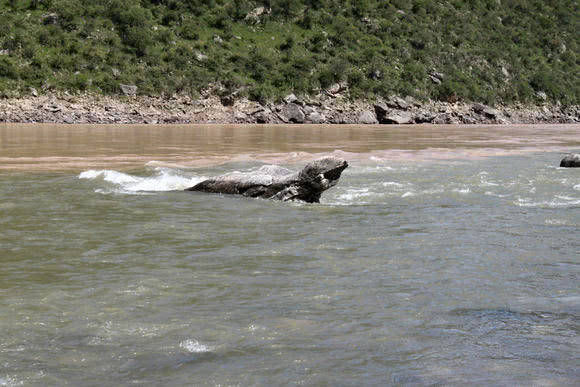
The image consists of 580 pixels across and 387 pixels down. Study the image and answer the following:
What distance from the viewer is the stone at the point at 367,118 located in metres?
60.6

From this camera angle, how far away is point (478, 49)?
7812 centimetres

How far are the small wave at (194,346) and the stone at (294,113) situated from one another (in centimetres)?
5306

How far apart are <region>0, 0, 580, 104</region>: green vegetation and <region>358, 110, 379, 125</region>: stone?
2.93 meters

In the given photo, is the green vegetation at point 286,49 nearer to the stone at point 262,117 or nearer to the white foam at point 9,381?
the stone at point 262,117

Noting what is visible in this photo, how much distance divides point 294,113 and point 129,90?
1327cm

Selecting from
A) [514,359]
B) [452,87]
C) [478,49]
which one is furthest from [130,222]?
[478,49]

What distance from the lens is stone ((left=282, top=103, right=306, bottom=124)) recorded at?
58156 millimetres

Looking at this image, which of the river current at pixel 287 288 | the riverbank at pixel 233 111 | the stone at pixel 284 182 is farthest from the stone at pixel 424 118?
the stone at pixel 284 182

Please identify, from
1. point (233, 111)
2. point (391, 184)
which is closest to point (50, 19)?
point (233, 111)

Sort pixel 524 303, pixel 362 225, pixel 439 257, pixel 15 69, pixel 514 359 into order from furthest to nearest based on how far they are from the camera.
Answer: pixel 15 69
pixel 362 225
pixel 439 257
pixel 524 303
pixel 514 359

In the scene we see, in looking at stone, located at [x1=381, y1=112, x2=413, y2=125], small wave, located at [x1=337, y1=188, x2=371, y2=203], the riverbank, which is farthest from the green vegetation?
small wave, located at [x1=337, y1=188, x2=371, y2=203]

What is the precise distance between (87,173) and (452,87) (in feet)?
186

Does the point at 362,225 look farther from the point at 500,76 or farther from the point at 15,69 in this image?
the point at 500,76

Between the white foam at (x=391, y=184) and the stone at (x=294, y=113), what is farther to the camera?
the stone at (x=294, y=113)
